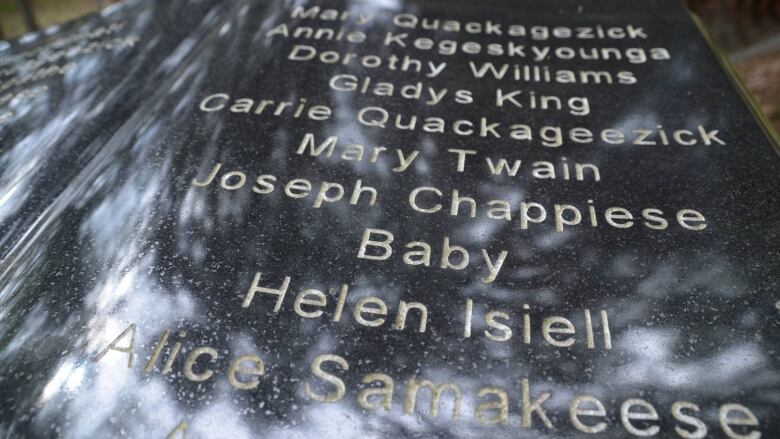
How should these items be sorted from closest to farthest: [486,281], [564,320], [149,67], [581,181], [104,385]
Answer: [104,385] < [564,320] < [486,281] < [581,181] < [149,67]

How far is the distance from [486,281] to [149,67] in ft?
5.61

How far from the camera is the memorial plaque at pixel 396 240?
134 centimetres

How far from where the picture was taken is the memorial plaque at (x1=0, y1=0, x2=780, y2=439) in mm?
1336

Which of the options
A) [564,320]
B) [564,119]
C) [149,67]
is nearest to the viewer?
[564,320]

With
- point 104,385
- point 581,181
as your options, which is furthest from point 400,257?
point 104,385

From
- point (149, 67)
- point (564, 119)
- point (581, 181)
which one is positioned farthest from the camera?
point (149, 67)

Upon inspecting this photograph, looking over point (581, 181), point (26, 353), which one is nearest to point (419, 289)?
point (581, 181)

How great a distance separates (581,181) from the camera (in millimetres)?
1861

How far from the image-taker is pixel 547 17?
2744 millimetres

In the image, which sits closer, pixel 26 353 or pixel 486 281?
pixel 26 353

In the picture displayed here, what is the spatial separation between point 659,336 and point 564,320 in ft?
0.66

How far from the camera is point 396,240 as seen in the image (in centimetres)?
170

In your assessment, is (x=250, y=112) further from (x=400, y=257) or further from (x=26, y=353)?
(x=26, y=353)

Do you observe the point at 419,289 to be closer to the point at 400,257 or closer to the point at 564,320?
the point at 400,257
